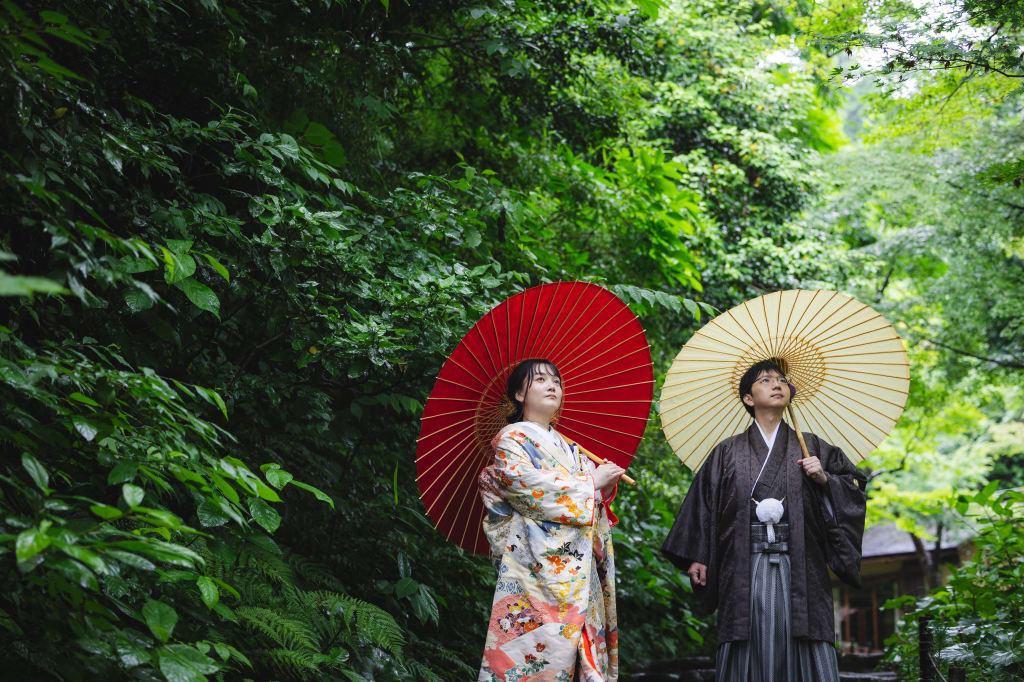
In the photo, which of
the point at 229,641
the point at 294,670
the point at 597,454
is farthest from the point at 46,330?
the point at 597,454

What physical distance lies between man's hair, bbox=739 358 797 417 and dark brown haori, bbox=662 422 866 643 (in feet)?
0.54

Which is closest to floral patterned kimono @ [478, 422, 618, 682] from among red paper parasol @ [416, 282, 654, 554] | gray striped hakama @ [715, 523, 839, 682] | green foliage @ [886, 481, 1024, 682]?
red paper parasol @ [416, 282, 654, 554]

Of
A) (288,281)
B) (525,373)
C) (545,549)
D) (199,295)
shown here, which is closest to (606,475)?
(545,549)

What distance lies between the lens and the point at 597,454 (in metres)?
3.92

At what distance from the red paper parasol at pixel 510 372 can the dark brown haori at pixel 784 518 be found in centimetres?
47

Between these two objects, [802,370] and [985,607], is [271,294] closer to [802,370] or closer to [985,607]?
[802,370]

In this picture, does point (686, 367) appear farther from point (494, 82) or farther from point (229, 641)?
point (494, 82)

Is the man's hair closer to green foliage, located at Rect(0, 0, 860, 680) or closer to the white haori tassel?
the white haori tassel

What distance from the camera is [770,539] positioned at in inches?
146

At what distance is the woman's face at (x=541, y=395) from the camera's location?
11.9 feet

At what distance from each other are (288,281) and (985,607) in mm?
5028

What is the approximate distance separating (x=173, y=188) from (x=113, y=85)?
26.0 inches

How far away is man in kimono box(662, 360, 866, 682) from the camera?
3.61 meters

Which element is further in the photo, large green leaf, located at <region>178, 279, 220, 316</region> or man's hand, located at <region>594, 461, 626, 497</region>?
man's hand, located at <region>594, 461, 626, 497</region>
